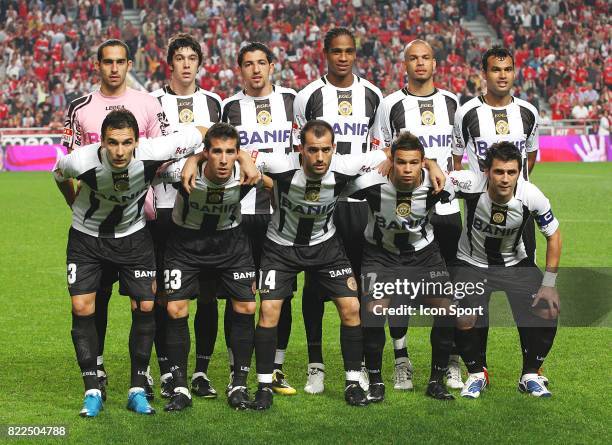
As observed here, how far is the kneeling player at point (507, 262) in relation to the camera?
640cm

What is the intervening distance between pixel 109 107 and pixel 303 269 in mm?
1651

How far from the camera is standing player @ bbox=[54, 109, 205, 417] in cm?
600

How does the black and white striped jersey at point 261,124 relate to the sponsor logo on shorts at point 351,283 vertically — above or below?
above

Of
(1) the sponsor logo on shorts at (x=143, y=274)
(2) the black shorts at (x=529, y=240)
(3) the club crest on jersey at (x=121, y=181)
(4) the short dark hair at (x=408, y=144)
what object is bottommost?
(1) the sponsor logo on shorts at (x=143, y=274)

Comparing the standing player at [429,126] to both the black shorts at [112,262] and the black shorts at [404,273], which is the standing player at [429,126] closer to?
the black shorts at [404,273]

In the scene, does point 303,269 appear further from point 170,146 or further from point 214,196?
point 170,146

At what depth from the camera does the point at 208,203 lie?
6195 mm

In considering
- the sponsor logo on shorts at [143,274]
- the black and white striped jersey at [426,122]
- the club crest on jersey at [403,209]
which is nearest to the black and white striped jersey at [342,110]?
the black and white striped jersey at [426,122]

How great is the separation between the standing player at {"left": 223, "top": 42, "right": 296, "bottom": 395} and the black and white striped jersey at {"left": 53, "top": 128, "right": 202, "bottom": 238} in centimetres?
77

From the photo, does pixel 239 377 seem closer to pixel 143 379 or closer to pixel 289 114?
pixel 143 379

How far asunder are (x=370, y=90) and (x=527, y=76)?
25.8 m

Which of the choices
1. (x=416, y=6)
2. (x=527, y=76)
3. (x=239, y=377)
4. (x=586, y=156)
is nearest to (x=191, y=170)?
(x=239, y=377)

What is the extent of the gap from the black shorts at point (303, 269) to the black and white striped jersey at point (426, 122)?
3.07 ft

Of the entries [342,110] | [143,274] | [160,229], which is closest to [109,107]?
[160,229]
